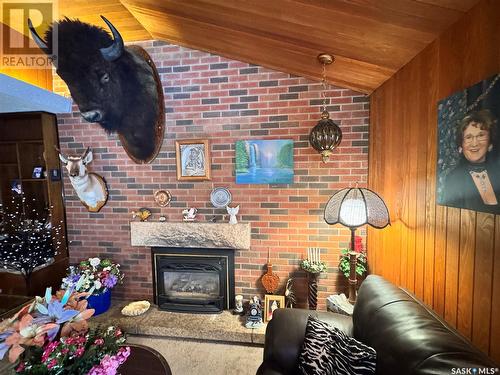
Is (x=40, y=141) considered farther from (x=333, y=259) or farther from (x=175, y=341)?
(x=333, y=259)

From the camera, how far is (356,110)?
2365 mm

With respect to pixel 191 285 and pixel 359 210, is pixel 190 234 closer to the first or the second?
pixel 191 285

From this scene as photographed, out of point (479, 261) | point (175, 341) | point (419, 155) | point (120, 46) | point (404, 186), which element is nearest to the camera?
point (479, 261)

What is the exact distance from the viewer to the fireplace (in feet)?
8.51

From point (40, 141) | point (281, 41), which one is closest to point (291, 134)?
point (281, 41)

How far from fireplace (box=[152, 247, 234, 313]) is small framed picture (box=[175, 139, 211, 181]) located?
0.82 m

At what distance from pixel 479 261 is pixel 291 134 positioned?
174cm

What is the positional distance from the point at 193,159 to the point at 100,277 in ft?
5.36

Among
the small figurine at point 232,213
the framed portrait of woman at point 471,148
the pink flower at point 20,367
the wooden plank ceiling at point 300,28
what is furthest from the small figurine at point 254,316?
the wooden plank ceiling at point 300,28

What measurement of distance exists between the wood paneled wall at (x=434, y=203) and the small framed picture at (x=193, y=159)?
5.57 feet

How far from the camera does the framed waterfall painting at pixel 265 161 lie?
245 centimetres

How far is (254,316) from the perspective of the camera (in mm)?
2361

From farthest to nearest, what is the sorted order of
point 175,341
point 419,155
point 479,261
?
point 175,341 < point 419,155 < point 479,261

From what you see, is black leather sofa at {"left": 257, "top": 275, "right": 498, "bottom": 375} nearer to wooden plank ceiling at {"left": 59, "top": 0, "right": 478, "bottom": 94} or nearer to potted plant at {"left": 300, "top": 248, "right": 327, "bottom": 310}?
potted plant at {"left": 300, "top": 248, "right": 327, "bottom": 310}
